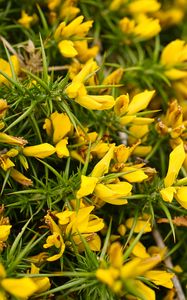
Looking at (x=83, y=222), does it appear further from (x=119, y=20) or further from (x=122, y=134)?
(x=119, y=20)

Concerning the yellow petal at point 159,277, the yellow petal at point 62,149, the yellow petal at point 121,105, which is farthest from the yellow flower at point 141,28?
the yellow petal at point 159,277

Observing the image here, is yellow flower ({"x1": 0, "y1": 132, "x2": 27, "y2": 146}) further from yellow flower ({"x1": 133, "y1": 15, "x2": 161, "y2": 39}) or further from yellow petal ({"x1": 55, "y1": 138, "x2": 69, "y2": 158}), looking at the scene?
yellow flower ({"x1": 133, "y1": 15, "x2": 161, "y2": 39})

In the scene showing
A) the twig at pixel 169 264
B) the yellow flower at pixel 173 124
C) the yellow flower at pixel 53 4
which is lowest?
the twig at pixel 169 264

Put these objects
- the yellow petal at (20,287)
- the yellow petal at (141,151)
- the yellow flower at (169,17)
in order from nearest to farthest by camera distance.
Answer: the yellow petal at (20,287), the yellow petal at (141,151), the yellow flower at (169,17)

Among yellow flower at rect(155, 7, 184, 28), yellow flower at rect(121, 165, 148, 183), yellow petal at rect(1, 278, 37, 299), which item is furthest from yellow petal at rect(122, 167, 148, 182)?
yellow flower at rect(155, 7, 184, 28)

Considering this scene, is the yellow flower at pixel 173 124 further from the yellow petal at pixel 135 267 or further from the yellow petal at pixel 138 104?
the yellow petal at pixel 135 267

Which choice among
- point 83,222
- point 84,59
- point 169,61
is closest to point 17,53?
point 84,59

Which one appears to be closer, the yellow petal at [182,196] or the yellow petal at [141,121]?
the yellow petal at [182,196]
